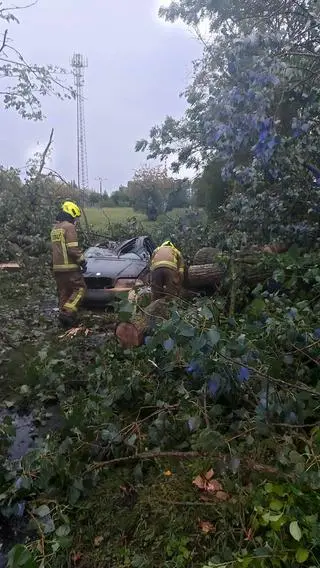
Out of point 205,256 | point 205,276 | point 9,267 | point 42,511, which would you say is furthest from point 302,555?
point 9,267

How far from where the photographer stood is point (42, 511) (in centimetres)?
266

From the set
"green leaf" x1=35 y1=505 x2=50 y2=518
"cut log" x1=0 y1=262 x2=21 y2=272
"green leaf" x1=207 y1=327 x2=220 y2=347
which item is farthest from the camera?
"cut log" x1=0 y1=262 x2=21 y2=272

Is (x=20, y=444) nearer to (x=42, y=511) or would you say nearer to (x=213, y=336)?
(x=42, y=511)

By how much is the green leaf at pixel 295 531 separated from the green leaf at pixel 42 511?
1293 millimetres

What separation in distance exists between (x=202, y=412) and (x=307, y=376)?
28.5 inches

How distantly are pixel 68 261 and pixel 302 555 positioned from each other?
208 inches

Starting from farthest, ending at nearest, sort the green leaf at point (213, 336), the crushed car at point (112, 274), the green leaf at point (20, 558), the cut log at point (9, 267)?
the cut log at point (9, 267)
the crushed car at point (112, 274)
the green leaf at point (213, 336)
the green leaf at point (20, 558)

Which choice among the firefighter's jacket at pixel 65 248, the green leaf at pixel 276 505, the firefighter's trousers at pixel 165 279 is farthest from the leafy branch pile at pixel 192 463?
the firefighter's jacket at pixel 65 248

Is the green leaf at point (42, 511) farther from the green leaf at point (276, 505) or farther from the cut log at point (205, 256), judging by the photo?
the cut log at point (205, 256)

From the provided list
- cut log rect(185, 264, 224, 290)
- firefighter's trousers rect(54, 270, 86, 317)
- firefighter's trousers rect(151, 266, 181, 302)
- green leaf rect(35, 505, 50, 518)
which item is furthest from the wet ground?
cut log rect(185, 264, 224, 290)

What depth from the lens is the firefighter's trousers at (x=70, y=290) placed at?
6.77 m

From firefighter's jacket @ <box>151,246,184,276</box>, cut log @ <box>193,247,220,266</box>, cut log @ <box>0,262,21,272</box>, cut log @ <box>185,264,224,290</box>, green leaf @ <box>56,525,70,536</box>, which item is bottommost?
cut log @ <box>0,262,21,272</box>

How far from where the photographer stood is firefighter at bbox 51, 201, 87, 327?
6695mm

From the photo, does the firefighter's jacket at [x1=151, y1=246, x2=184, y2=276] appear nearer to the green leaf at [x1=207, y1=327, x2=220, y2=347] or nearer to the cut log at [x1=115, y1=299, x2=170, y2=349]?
the cut log at [x1=115, y1=299, x2=170, y2=349]
